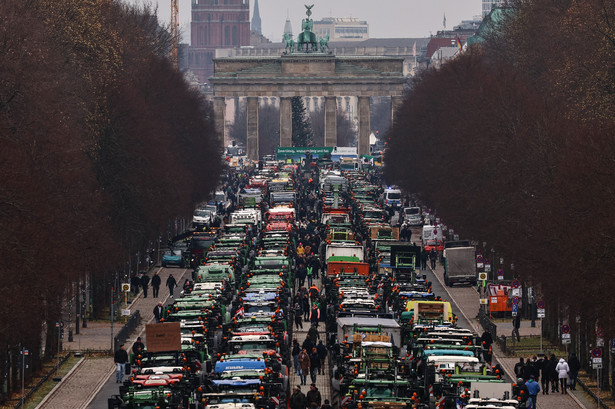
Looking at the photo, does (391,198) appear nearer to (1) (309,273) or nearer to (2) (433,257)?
(2) (433,257)

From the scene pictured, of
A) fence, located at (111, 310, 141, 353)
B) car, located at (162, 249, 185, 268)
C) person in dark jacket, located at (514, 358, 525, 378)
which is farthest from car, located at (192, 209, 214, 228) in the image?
person in dark jacket, located at (514, 358, 525, 378)

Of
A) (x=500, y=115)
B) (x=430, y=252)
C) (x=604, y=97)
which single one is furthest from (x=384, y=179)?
(x=604, y=97)

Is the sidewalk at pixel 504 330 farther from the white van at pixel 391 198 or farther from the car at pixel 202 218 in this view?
the white van at pixel 391 198

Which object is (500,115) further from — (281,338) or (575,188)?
(281,338)

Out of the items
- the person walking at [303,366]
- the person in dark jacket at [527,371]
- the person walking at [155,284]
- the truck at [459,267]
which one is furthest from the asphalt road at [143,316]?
the truck at [459,267]

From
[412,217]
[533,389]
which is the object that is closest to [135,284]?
[412,217]

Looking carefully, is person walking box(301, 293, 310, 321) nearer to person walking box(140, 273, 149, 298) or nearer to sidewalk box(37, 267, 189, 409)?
sidewalk box(37, 267, 189, 409)
